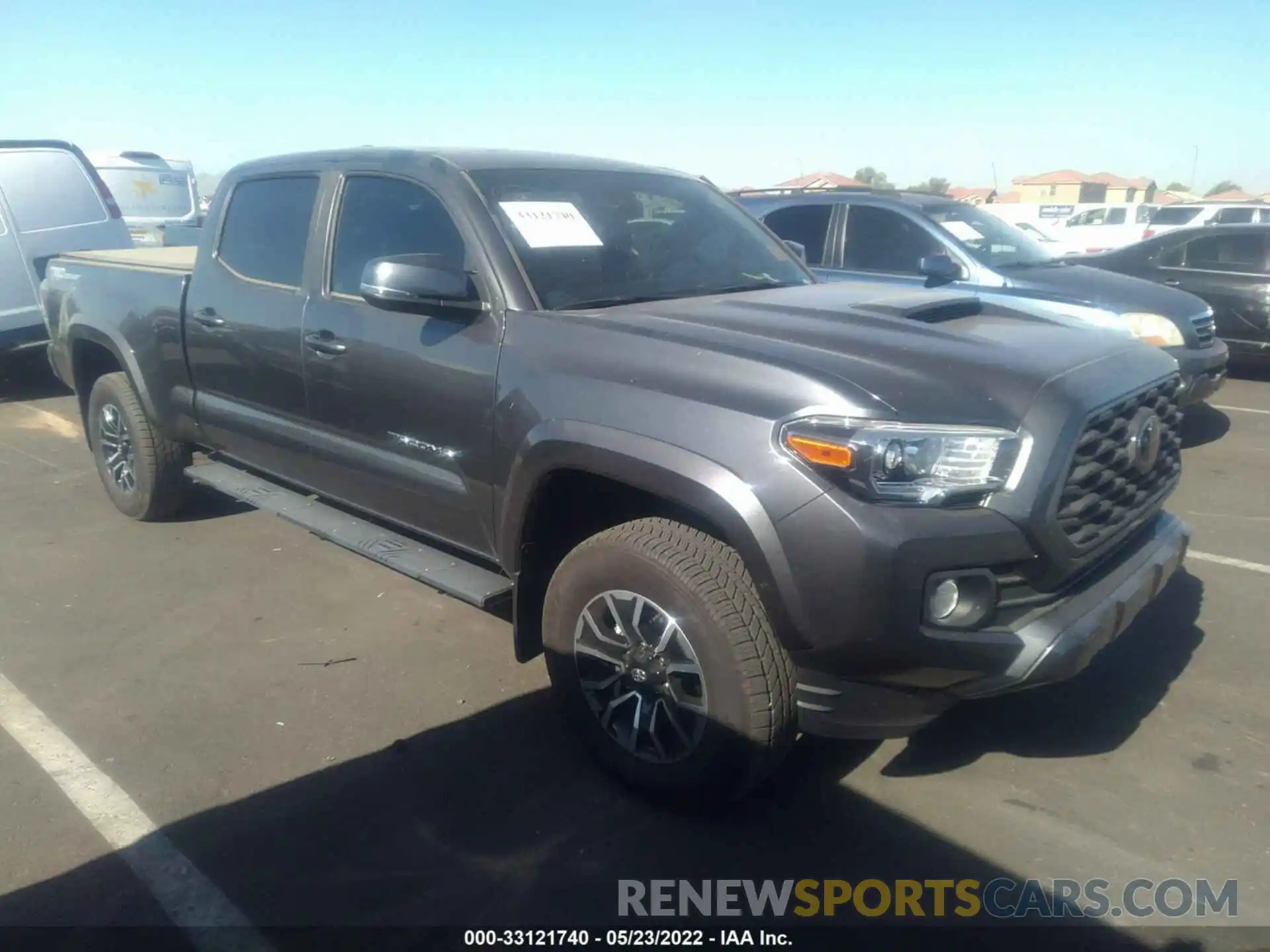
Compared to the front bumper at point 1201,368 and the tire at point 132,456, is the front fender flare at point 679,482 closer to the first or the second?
the tire at point 132,456

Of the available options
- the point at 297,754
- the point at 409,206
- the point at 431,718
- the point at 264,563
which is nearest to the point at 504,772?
the point at 431,718

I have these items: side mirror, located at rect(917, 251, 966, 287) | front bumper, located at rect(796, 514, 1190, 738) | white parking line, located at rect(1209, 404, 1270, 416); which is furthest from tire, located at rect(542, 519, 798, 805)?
white parking line, located at rect(1209, 404, 1270, 416)

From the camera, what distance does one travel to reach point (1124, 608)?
279 cm

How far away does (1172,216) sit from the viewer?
68.7 ft

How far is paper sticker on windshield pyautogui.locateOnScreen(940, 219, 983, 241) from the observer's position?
7342 millimetres

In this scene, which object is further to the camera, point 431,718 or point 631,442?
point 431,718

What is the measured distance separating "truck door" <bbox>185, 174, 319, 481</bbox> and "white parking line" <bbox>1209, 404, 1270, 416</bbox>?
747cm

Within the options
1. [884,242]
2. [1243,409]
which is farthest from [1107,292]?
[1243,409]

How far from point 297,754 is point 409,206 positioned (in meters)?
2.01

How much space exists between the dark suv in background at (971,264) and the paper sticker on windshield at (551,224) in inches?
133

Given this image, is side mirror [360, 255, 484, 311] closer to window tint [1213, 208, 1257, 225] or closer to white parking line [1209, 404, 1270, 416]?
white parking line [1209, 404, 1270, 416]

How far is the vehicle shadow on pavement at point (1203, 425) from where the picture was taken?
7.12 metres

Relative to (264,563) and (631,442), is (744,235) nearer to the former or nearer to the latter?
(631,442)

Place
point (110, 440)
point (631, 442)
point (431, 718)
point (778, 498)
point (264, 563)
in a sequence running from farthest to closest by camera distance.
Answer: point (110, 440) < point (264, 563) < point (431, 718) < point (631, 442) < point (778, 498)
